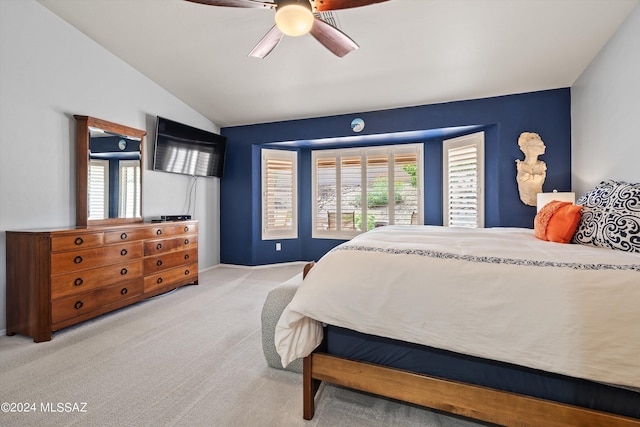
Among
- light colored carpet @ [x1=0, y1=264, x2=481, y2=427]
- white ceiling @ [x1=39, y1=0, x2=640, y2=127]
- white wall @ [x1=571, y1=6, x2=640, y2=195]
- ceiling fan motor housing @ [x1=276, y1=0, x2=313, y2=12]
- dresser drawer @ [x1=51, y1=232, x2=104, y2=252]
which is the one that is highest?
white ceiling @ [x1=39, y1=0, x2=640, y2=127]

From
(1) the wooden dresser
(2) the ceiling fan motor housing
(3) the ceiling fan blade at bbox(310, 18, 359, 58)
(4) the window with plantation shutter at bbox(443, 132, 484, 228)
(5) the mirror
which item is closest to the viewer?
(2) the ceiling fan motor housing

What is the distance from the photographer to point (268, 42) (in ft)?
7.20

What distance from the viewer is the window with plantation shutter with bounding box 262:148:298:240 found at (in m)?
4.82

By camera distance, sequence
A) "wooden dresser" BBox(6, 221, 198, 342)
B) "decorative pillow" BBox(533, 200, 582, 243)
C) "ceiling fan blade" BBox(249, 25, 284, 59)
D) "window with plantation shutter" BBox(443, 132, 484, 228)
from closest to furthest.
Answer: "decorative pillow" BBox(533, 200, 582, 243) → "ceiling fan blade" BBox(249, 25, 284, 59) → "wooden dresser" BBox(6, 221, 198, 342) → "window with plantation shutter" BBox(443, 132, 484, 228)

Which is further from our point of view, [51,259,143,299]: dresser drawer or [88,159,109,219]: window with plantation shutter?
[88,159,109,219]: window with plantation shutter

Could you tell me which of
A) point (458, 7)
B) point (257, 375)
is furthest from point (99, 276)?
point (458, 7)

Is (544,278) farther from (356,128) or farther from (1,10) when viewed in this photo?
(1,10)

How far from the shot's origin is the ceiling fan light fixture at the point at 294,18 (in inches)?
66.2

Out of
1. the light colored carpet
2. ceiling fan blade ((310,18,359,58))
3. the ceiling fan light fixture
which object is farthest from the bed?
ceiling fan blade ((310,18,359,58))

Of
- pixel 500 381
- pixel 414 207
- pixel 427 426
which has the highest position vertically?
pixel 414 207

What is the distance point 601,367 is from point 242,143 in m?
4.81

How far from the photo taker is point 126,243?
2830mm

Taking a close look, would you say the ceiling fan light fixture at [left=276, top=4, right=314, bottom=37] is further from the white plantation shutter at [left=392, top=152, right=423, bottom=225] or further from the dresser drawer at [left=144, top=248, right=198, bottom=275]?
the white plantation shutter at [left=392, top=152, right=423, bottom=225]

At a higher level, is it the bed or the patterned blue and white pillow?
the patterned blue and white pillow
